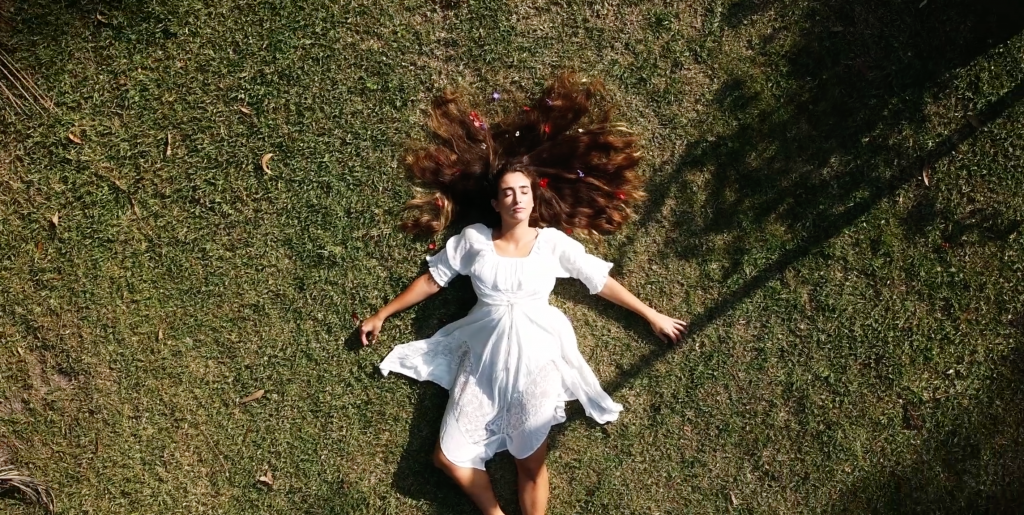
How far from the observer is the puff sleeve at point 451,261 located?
3457 mm

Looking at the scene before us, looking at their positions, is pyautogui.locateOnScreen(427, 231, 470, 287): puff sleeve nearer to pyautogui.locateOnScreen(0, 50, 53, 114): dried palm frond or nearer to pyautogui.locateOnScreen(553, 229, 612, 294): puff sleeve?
pyautogui.locateOnScreen(553, 229, 612, 294): puff sleeve

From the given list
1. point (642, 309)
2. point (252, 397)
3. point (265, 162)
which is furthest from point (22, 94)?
point (642, 309)

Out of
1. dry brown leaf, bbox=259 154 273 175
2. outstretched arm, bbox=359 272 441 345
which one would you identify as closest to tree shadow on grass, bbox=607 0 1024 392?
outstretched arm, bbox=359 272 441 345

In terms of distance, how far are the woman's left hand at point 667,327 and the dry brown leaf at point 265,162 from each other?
263cm

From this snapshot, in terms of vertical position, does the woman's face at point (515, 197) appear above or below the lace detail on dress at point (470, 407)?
above

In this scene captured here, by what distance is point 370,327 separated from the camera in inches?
140

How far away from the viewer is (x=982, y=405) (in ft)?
11.8

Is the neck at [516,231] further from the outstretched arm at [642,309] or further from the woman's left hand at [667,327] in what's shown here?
the woman's left hand at [667,327]

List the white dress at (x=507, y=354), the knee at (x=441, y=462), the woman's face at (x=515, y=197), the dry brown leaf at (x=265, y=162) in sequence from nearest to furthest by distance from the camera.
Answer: the woman's face at (x=515, y=197)
the white dress at (x=507, y=354)
the knee at (x=441, y=462)
the dry brown leaf at (x=265, y=162)

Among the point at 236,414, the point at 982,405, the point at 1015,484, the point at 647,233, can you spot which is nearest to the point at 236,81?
the point at 236,414

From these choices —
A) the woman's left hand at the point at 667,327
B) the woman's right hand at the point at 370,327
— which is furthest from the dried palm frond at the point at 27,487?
the woman's left hand at the point at 667,327

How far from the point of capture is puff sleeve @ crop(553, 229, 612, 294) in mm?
3432

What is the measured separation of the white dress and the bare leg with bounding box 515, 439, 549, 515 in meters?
0.10

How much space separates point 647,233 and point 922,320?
1.85 meters
